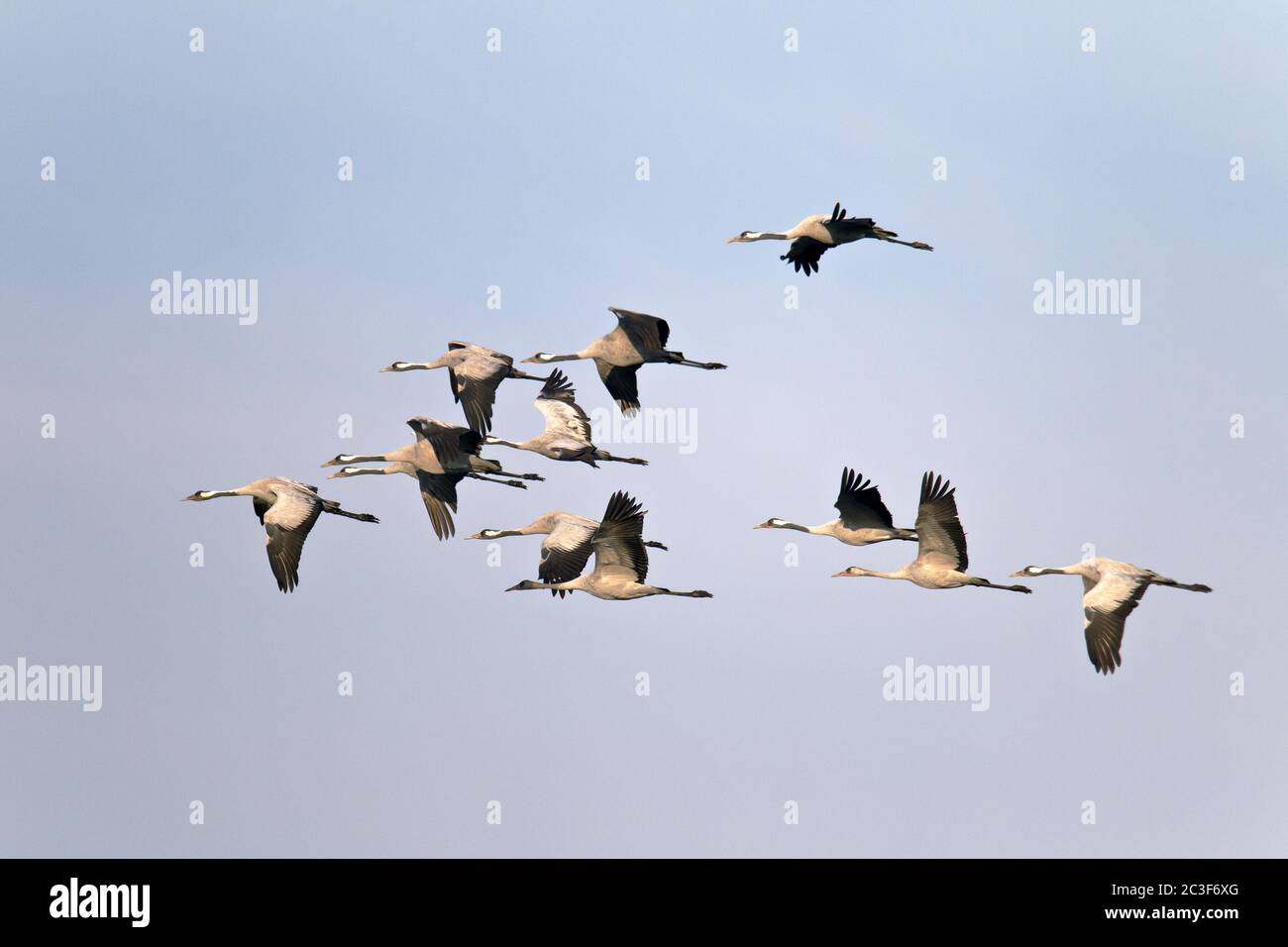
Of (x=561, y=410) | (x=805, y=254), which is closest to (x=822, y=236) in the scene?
(x=805, y=254)

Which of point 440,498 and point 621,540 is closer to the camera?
point 621,540

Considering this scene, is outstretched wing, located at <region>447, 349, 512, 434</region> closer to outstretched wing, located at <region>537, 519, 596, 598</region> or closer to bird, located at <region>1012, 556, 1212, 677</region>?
outstretched wing, located at <region>537, 519, 596, 598</region>

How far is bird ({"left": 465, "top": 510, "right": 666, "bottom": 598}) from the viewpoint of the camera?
36938 millimetres

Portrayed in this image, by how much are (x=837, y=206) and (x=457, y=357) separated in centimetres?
669

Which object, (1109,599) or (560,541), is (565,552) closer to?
(560,541)

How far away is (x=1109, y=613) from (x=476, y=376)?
10.5 meters

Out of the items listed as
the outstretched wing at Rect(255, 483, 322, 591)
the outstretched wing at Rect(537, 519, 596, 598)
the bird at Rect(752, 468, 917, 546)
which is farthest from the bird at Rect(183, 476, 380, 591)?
the bird at Rect(752, 468, 917, 546)

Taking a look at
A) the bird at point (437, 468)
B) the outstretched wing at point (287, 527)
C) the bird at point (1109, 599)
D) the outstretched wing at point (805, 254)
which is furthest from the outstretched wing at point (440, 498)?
the bird at point (1109, 599)

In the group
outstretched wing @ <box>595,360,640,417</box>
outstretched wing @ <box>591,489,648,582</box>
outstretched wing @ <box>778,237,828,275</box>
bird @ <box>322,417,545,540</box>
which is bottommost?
outstretched wing @ <box>591,489,648,582</box>

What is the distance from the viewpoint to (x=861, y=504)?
117ft

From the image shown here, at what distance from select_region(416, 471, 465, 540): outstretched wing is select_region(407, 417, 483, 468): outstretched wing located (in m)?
0.51

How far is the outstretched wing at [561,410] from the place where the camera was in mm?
38406
